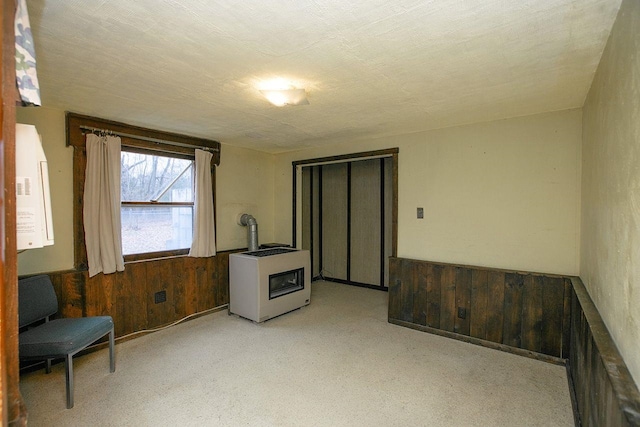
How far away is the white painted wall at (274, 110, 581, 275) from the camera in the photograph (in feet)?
9.18

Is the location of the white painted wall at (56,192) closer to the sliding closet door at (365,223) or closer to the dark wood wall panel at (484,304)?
the dark wood wall panel at (484,304)

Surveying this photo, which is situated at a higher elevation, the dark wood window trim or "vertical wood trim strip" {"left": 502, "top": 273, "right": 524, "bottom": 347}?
the dark wood window trim

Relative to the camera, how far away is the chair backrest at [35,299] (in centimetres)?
240

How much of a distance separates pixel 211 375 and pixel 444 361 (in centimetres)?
202

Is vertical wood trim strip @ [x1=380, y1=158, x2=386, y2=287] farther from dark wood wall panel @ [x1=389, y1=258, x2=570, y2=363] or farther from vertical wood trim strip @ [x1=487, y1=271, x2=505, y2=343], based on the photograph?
vertical wood trim strip @ [x1=487, y1=271, x2=505, y2=343]

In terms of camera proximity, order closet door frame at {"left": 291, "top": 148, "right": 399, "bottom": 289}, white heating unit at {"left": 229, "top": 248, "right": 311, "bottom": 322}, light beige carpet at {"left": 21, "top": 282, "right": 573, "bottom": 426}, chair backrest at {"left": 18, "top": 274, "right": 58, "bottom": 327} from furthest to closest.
A: closet door frame at {"left": 291, "top": 148, "right": 399, "bottom": 289} < white heating unit at {"left": 229, "top": 248, "right": 311, "bottom": 322} < chair backrest at {"left": 18, "top": 274, "right": 58, "bottom": 327} < light beige carpet at {"left": 21, "top": 282, "right": 573, "bottom": 426}

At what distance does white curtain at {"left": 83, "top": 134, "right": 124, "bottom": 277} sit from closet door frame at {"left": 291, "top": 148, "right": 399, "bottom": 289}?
237 cm

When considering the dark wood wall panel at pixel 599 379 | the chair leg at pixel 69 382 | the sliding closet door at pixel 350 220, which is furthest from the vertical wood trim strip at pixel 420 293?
the chair leg at pixel 69 382

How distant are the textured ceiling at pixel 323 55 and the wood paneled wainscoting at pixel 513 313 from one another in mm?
1508

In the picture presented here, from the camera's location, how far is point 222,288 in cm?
421

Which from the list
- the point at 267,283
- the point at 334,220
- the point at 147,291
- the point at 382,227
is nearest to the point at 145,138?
the point at 147,291

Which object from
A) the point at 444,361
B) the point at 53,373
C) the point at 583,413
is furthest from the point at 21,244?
the point at 444,361

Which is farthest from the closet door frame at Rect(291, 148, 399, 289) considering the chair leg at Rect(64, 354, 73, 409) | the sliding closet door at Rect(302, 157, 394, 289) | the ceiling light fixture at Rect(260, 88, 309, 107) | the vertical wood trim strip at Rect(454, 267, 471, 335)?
the chair leg at Rect(64, 354, 73, 409)

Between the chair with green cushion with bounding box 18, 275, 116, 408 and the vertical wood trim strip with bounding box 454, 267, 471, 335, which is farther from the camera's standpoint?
the vertical wood trim strip with bounding box 454, 267, 471, 335
